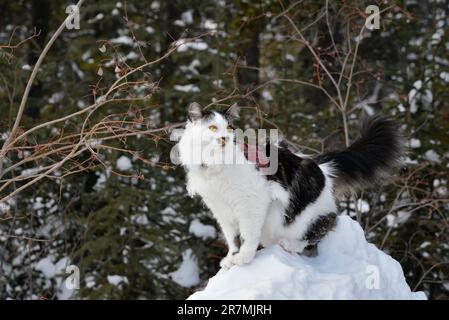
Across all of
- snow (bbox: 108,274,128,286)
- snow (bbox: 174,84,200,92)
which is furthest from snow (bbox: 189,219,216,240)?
snow (bbox: 174,84,200,92)

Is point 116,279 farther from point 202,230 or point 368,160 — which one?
point 368,160

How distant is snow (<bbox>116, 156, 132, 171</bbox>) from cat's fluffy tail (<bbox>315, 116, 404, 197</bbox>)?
165 inches

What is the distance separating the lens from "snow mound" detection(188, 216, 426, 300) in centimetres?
379

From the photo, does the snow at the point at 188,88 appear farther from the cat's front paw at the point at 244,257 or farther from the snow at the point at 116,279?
the cat's front paw at the point at 244,257

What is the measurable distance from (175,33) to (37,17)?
2899 mm

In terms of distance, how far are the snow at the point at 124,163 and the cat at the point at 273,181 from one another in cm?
412

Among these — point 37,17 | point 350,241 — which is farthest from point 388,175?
point 37,17

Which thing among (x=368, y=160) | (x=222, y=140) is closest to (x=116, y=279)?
(x=368, y=160)

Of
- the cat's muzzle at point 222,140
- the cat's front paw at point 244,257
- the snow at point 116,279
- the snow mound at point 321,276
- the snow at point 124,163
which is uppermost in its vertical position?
the cat's muzzle at point 222,140

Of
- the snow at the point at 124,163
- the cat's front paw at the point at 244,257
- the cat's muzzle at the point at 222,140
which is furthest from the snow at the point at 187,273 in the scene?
the cat's muzzle at the point at 222,140

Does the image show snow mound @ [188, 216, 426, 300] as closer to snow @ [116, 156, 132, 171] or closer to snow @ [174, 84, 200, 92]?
snow @ [116, 156, 132, 171]

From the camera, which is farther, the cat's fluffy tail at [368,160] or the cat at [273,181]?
the cat's fluffy tail at [368,160]

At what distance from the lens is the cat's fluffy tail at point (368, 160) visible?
491 centimetres

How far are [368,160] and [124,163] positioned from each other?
14.9 ft
